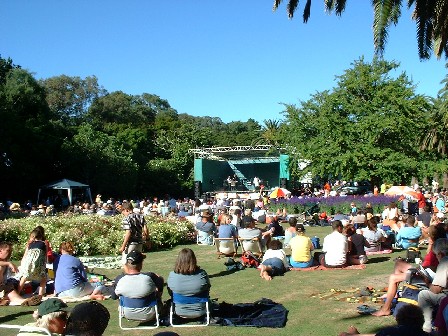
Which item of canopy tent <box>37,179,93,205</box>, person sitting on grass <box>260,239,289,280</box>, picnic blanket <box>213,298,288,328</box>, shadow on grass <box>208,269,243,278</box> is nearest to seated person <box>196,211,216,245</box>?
shadow on grass <box>208,269,243,278</box>

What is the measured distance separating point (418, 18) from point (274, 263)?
17.2 ft

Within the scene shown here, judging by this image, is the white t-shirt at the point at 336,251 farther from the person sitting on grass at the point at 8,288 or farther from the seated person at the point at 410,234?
the person sitting on grass at the point at 8,288

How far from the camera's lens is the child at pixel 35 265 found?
8.47 m

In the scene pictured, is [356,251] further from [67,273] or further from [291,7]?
[67,273]

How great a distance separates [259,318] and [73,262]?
3.15 meters

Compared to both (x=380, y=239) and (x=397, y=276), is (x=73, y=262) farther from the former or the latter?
(x=380, y=239)

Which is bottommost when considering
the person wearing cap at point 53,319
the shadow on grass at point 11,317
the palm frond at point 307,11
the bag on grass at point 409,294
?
the shadow on grass at point 11,317

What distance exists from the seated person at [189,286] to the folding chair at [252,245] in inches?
198

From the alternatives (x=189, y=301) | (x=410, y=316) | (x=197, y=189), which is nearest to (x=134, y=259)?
(x=189, y=301)

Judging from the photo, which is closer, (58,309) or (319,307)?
(58,309)

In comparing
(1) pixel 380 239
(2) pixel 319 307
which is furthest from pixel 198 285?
(1) pixel 380 239

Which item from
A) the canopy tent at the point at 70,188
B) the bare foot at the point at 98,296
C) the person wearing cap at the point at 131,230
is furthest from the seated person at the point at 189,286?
the canopy tent at the point at 70,188

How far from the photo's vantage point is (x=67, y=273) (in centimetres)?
812

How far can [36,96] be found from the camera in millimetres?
38812
